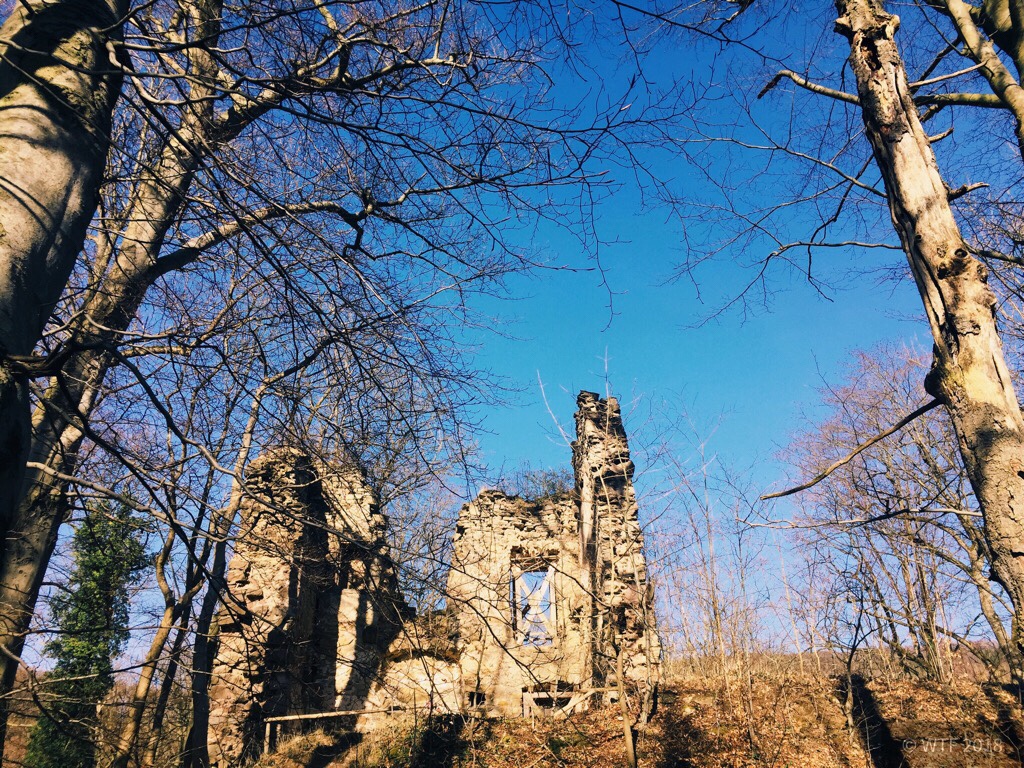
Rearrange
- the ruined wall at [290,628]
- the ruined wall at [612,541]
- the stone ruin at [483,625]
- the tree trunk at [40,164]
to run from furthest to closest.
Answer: the ruined wall at [612,541], the stone ruin at [483,625], the ruined wall at [290,628], the tree trunk at [40,164]

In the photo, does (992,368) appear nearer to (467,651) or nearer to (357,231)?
(357,231)

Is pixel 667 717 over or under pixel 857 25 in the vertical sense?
under

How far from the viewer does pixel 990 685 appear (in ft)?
32.0

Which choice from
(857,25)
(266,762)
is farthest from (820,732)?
(857,25)

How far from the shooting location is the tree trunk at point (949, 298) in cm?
247

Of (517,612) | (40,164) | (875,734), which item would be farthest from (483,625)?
(40,164)

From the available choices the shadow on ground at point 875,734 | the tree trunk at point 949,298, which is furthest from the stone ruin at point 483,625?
the tree trunk at point 949,298

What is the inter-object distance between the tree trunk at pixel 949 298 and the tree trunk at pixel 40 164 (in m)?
3.23

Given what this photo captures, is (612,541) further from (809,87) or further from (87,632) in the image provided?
(87,632)

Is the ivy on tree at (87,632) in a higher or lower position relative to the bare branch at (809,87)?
lower

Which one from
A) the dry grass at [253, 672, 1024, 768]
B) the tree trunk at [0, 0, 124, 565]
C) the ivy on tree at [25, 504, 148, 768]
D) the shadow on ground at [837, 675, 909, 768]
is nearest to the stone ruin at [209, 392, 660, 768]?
the dry grass at [253, 672, 1024, 768]

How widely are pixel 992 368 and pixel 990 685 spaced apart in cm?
1009

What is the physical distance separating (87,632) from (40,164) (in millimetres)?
1853

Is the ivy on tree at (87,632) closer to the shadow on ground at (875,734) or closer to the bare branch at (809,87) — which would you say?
the bare branch at (809,87)
